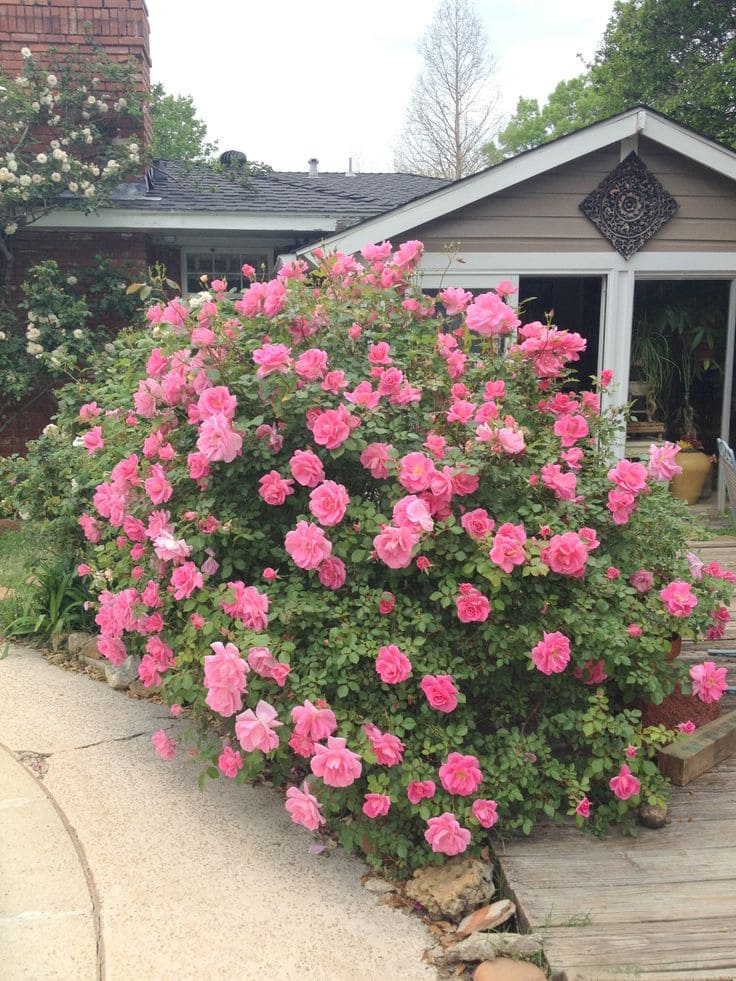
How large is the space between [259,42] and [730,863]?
16574mm

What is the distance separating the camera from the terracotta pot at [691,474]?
7.91 m

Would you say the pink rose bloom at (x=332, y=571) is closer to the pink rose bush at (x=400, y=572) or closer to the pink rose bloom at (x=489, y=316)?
the pink rose bush at (x=400, y=572)

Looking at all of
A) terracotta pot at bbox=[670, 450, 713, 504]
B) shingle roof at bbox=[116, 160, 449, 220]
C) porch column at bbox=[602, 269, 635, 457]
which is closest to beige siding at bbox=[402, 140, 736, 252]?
porch column at bbox=[602, 269, 635, 457]

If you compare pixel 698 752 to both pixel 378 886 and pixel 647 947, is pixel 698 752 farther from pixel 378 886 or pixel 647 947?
pixel 378 886

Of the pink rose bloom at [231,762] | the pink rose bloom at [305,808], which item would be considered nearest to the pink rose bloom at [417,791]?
the pink rose bloom at [305,808]

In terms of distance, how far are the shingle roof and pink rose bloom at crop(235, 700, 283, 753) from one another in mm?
5874

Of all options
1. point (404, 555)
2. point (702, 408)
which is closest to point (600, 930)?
point (404, 555)

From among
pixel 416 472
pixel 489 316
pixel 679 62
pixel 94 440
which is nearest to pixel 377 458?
pixel 416 472

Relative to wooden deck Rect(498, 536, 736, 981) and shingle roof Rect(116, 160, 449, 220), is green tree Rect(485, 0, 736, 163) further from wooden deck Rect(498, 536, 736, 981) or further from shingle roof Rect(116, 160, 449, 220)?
wooden deck Rect(498, 536, 736, 981)

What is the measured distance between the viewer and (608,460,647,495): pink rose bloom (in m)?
2.65

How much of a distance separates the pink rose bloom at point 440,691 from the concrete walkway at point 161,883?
23.9 inches

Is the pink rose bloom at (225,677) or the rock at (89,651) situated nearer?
the pink rose bloom at (225,677)

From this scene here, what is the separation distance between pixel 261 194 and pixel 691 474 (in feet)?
16.5

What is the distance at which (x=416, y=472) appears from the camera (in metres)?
2.55
